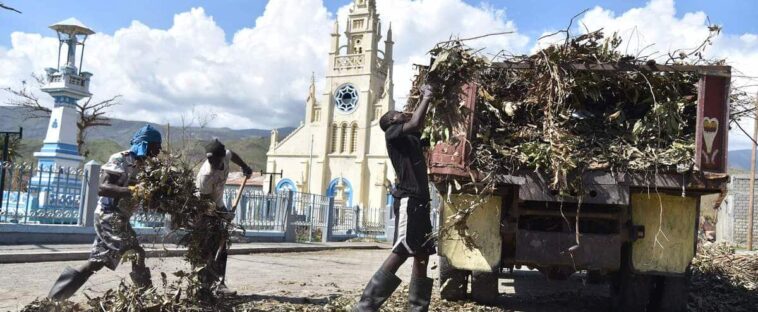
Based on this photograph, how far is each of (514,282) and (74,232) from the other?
7936mm

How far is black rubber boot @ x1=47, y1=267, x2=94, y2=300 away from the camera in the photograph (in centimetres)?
425

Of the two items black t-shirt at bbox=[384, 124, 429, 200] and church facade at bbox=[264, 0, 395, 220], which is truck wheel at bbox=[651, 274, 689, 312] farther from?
church facade at bbox=[264, 0, 395, 220]

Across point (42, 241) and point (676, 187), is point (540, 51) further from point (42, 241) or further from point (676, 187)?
point (42, 241)

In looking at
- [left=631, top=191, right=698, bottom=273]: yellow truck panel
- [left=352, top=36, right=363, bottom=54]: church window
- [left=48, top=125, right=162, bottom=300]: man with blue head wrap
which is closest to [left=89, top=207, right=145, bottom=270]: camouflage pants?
[left=48, top=125, right=162, bottom=300]: man with blue head wrap

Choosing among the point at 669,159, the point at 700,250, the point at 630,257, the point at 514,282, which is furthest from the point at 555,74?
the point at 700,250

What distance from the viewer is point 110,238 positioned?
436cm

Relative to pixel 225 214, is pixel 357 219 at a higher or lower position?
lower

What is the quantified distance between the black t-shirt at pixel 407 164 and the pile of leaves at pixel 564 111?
41cm

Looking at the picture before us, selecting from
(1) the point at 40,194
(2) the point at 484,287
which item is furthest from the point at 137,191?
(1) the point at 40,194

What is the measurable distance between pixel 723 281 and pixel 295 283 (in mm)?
5089

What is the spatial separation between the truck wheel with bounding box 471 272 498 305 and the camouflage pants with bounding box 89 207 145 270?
2.81m

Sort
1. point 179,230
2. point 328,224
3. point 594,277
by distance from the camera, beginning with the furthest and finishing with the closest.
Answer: point 328,224, point 594,277, point 179,230

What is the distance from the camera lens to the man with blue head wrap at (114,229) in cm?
429

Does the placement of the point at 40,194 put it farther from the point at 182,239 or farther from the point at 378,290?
the point at 378,290
